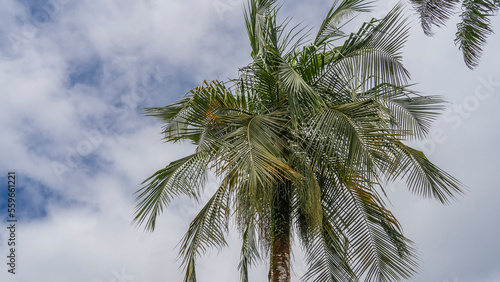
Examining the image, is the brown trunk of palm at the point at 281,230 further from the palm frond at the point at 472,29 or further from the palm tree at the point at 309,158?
the palm frond at the point at 472,29

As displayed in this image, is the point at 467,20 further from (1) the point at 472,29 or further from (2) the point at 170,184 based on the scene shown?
(2) the point at 170,184

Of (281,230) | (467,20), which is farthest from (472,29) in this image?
(281,230)

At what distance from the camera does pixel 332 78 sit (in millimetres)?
8359

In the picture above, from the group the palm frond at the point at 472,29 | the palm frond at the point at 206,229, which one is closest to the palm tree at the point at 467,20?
the palm frond at the point at 472,29

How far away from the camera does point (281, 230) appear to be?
26.3 ft

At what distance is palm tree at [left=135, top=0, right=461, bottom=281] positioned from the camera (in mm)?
7375

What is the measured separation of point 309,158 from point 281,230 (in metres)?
1.24

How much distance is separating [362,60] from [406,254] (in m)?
3.16

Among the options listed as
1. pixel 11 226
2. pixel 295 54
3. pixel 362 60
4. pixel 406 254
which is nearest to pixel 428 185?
pixel 406 254

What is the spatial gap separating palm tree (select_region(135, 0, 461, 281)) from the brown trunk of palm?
0.05 feet

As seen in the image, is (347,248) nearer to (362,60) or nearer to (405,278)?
(405,278)

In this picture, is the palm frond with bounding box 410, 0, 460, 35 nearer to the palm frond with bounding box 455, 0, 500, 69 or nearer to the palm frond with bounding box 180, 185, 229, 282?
the palm frond with bounding box 455, 0, 500, 69

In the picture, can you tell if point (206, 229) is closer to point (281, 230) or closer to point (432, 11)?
point (281, 230)

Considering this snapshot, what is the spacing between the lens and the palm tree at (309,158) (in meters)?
7.38
